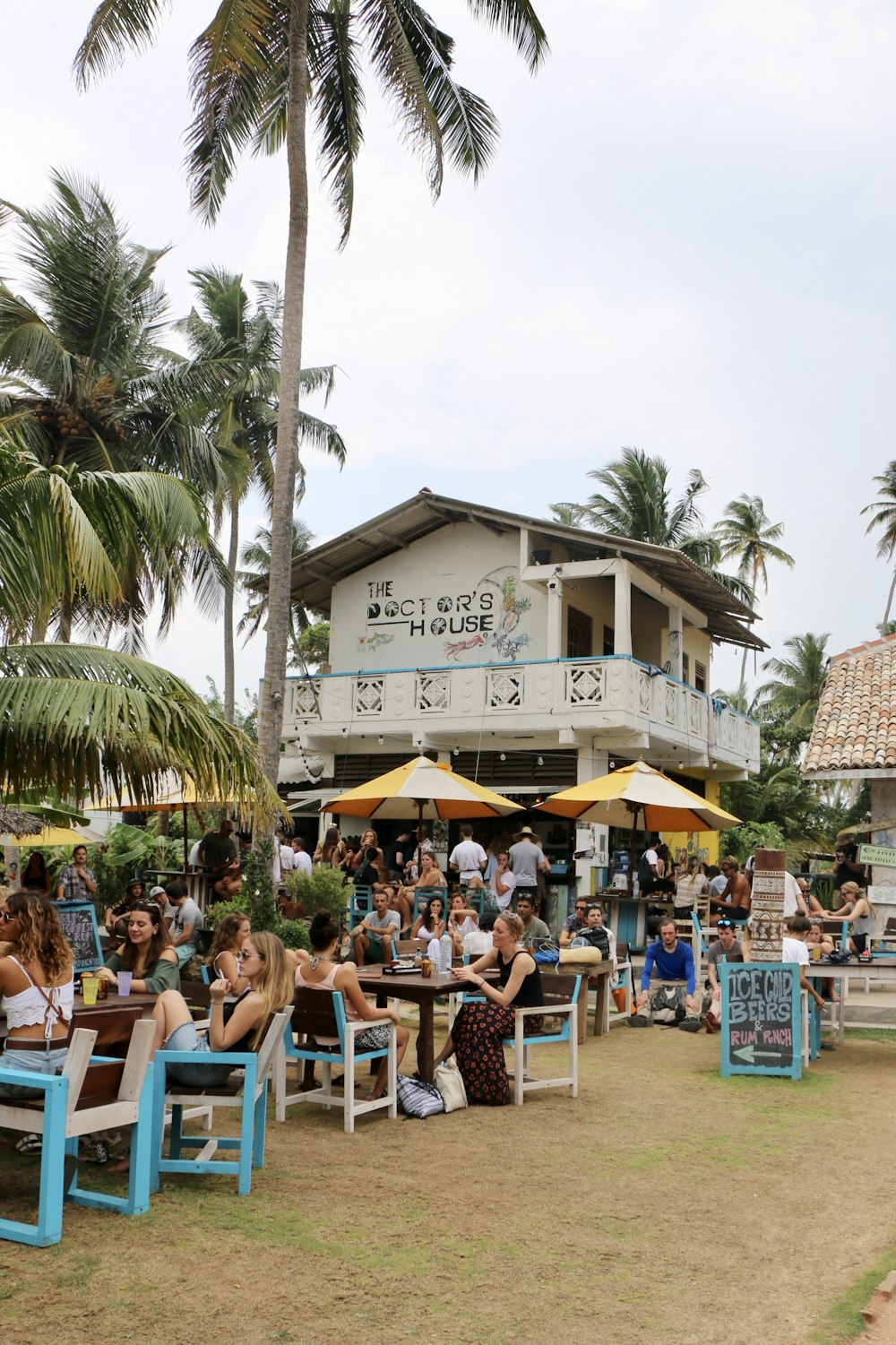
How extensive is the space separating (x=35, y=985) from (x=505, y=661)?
1706cm

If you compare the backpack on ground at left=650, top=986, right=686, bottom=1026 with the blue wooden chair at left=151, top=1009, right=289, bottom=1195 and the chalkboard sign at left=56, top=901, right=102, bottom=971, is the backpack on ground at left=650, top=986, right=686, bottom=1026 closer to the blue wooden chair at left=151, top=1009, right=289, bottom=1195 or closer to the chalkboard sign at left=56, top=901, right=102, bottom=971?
the chalkboard sign at left=56, top=901, right=102, bottom=971

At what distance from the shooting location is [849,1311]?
436 cm

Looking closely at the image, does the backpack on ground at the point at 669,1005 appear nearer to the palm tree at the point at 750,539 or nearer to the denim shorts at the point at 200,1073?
the denim shorts at the point at 200,1073

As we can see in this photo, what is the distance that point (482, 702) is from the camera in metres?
21.1

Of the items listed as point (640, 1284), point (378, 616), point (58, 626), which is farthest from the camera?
point (378, 616)

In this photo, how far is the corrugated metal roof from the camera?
839 inches

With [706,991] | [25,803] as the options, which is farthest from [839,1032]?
[25,803]

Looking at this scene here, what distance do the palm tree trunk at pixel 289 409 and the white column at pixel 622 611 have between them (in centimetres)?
762

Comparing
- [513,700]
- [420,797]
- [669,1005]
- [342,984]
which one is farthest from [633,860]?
[342,984]

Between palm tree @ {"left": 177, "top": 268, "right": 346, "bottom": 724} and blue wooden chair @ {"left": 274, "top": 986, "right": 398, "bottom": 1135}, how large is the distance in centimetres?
2112

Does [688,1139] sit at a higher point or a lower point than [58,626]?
lower

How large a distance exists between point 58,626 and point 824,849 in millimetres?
20858

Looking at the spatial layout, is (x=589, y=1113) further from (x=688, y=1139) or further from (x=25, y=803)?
(x=25, y=803)

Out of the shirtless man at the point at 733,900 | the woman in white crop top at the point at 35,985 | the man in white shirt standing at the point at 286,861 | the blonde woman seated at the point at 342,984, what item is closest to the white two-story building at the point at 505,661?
the shirtless man at the point at 733,900
